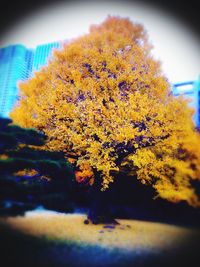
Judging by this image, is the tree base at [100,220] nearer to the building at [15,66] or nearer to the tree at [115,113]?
the tree at [115,113]

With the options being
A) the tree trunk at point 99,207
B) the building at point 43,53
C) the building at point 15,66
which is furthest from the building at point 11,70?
the tree trunk at point 99,207

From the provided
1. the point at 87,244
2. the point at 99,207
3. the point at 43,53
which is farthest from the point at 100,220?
the point at 43,53

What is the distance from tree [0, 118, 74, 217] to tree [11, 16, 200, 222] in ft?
5.51

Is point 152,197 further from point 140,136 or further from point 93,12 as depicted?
point 93,12

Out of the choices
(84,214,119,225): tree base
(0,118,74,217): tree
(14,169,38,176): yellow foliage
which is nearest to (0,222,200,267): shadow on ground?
(0,118,74,217): tree

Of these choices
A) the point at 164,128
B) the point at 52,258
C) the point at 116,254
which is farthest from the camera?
the point at 164,128

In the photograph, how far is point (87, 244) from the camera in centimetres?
781

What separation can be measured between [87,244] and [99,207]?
9.51 feet

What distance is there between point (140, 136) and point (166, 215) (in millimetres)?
4353

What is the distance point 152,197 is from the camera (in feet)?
38.0

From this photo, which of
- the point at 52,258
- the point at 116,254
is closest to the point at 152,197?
the point at 116,254

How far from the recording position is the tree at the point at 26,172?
23.5 feet

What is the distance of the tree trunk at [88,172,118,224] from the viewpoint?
408 inches

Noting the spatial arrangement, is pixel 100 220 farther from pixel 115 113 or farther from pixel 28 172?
pixel 115 113
